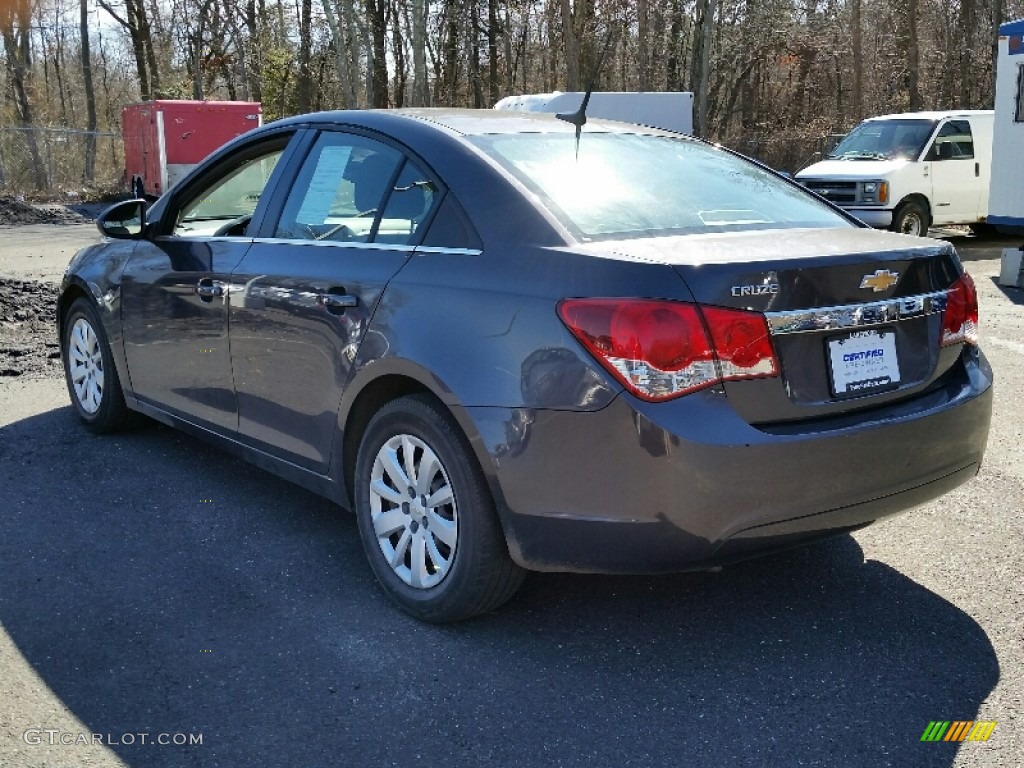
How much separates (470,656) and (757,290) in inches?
56.7

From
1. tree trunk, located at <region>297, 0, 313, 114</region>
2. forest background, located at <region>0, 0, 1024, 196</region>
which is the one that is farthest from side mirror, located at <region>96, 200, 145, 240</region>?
tree trunk, located at <region>297, 0, 313, 114</region>

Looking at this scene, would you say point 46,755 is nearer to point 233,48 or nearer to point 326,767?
point 326,767

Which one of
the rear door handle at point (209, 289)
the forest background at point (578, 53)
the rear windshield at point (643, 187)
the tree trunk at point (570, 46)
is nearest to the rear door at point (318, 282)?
the rear door handle at point (209, 289)

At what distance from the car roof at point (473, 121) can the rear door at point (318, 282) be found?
100mm

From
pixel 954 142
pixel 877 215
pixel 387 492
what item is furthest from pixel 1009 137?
pixel 387 492

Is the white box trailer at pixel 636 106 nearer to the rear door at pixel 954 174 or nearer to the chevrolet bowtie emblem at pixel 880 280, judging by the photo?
the rear door at pixel 954 174

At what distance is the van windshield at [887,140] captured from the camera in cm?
1645

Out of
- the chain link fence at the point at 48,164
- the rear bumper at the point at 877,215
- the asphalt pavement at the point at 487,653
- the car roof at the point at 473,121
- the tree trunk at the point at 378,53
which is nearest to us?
the asphalt pavement at the point at 487,653

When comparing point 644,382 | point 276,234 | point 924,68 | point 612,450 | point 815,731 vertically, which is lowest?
point 815,731

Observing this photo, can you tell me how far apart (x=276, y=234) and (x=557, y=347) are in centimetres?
173

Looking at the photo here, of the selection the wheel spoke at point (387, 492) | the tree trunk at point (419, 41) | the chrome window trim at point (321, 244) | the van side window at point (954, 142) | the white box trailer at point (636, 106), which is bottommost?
the wheel spoke at point (387, 492)

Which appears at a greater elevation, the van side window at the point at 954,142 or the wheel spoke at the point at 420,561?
the van side window at the point at 954,142

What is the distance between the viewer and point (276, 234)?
174 inches

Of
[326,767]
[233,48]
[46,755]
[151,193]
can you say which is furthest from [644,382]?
[233,48]
